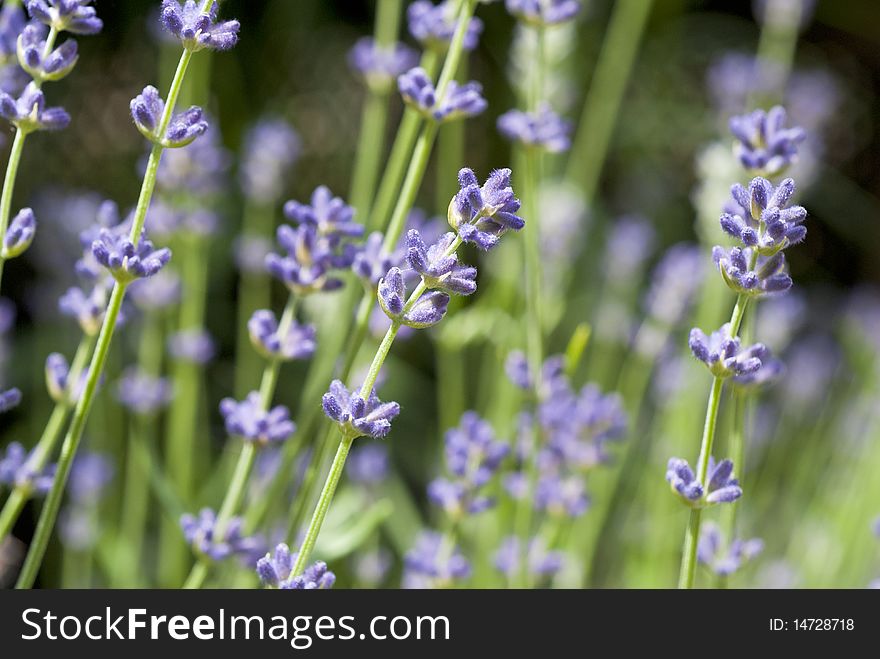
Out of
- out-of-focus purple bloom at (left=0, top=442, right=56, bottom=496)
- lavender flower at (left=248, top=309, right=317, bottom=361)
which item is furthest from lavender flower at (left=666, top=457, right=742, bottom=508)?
out-of-focus purple bloom at (left=0, top=442, right=56, bottom=496)

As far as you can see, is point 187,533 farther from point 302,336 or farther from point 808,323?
point 808,323

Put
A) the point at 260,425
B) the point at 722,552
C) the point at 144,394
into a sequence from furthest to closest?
the point at 144,394 → the point at 722,552 → the point at 260,425

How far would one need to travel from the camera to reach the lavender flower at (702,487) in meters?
0.77

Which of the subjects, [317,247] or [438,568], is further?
[438,568]

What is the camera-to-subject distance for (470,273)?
0.67 m

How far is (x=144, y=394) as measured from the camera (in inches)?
53.0

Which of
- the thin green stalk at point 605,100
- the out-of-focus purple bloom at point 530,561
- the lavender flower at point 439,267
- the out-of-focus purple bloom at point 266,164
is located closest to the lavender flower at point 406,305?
the lavender flower at point 439,267

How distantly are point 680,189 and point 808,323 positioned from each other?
57 cm

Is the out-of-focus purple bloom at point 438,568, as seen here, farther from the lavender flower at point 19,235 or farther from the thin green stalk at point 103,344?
the lavender flower at point 19,235

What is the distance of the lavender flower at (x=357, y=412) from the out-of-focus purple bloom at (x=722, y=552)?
0.39 metres

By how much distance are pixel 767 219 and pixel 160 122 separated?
1.49ft

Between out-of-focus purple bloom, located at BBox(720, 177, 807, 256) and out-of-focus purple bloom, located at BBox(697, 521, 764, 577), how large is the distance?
0.34m

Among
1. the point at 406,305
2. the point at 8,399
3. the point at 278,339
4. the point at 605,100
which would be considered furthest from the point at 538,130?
the point at 605,100

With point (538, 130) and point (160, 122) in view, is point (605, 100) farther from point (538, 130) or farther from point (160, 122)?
point (160, 122)
